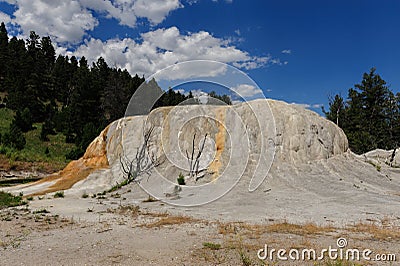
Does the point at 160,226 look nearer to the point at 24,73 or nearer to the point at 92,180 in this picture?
the point at 92,180

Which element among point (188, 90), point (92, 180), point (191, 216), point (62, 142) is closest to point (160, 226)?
point (191, 216)

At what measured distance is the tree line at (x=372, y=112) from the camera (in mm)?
51359

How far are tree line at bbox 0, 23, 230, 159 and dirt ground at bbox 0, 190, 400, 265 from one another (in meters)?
28.8

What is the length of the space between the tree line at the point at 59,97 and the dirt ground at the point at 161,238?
28.8 meters

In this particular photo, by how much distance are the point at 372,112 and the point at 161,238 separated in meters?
53.9

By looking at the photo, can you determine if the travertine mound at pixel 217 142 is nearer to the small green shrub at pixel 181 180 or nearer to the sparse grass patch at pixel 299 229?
the small green shrub at pixel 181 180

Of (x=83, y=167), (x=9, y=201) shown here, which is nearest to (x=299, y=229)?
(x=9, y=201)

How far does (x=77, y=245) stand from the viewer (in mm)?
8195

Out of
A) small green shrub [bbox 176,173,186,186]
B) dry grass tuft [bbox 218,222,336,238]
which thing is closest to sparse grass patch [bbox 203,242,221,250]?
dry grass tuft [bbox 218,222,336,238]

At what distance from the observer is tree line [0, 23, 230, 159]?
44.8 meters

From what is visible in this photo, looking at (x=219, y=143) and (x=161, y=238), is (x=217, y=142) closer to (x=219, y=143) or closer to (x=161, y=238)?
(x=219, y=143)

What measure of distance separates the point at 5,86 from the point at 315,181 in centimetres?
6182

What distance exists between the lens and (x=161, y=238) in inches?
351

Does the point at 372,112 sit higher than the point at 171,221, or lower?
higher
